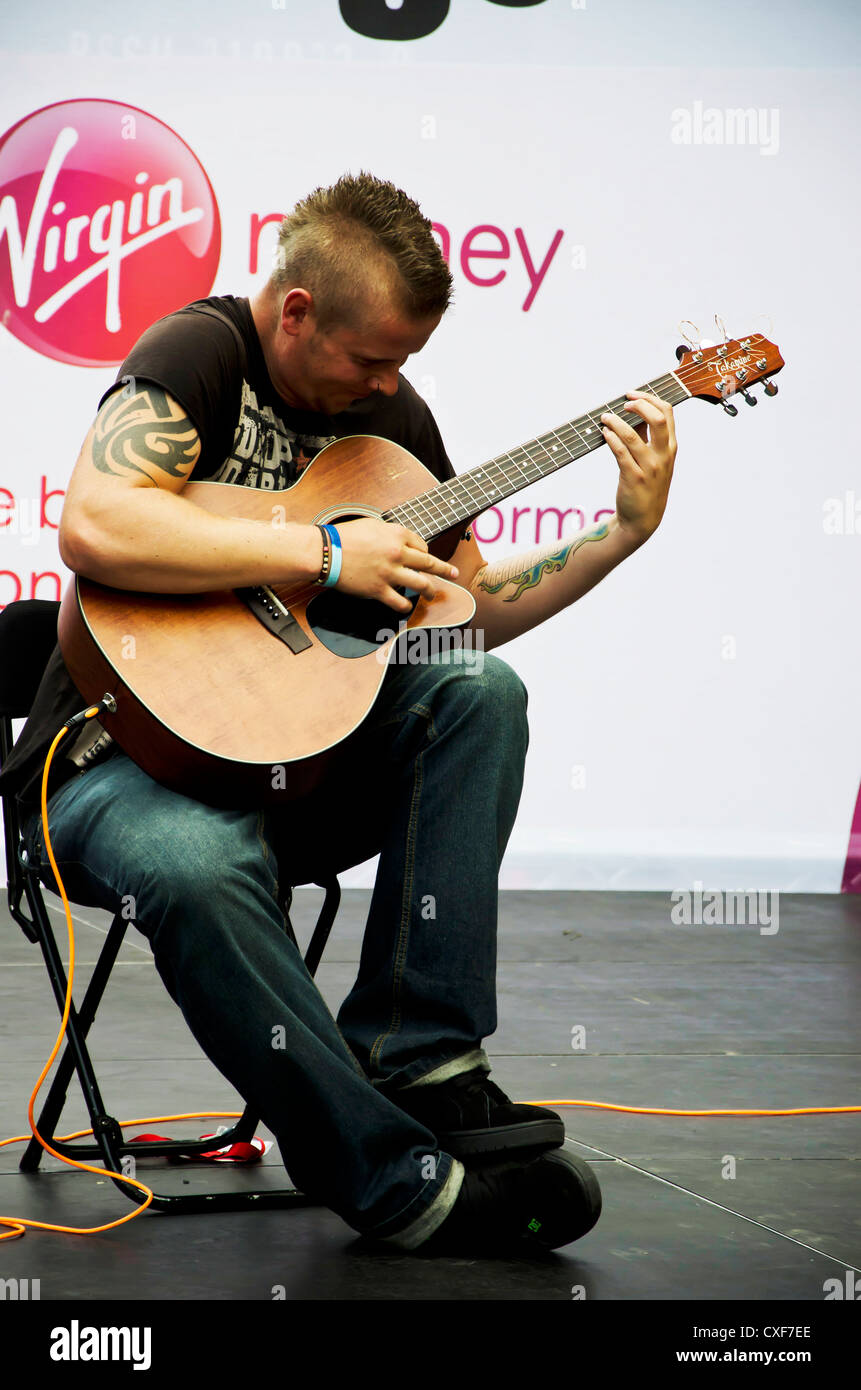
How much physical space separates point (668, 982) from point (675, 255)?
8.09ft

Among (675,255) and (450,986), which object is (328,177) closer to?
(675,255)

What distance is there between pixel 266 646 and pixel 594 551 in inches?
Result: 20.8

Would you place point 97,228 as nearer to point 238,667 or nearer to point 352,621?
point 352,621

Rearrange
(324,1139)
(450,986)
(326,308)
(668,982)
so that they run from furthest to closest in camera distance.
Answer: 1. (668,982)
2. (326,308)
3. (450,986)
4. (324,1139)

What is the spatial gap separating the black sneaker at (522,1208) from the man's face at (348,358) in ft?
3.14

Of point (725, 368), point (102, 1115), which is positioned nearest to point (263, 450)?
point (725, 368)

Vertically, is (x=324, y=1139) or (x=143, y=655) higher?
(x=143, y=655)

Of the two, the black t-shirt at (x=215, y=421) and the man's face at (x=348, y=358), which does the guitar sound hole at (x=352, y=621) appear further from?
the man's face at (x=348, y=358)

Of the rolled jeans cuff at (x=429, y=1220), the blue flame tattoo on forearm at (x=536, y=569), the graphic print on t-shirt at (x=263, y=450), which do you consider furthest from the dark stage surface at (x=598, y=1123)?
the graphic print on t-shirt at (x=263, y=450)

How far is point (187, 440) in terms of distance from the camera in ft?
5.67

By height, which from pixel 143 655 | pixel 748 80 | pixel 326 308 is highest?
pixel 748 80

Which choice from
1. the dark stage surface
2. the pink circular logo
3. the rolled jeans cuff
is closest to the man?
the rolled jeans cuff

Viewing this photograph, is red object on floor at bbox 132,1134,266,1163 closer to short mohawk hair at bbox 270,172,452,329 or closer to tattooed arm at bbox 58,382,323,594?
tattooed arm at bbox 58,382,323,594
